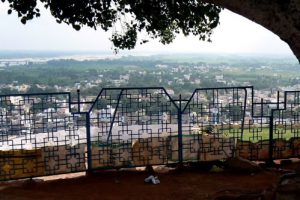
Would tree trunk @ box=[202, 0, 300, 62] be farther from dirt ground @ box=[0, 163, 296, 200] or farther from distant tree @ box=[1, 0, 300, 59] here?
dirt ground @ box=[0, 163, 296, 200]

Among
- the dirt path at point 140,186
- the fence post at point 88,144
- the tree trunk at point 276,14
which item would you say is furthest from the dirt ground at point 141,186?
the tree trunk at point 276,14

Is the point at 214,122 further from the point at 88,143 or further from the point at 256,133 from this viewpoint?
the point at 88,143

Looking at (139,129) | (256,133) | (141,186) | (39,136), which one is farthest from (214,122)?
(39,136)

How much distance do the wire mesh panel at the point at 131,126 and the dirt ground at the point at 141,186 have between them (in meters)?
0.34

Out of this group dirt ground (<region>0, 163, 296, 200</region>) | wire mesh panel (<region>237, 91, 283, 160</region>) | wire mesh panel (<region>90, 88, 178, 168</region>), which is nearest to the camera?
dirt ground (<region>0, 163, 296, 200</region>)

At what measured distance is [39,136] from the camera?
26.6ft

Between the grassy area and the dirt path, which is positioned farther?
the grassy area

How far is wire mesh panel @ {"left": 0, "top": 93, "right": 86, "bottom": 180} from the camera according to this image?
307 inches

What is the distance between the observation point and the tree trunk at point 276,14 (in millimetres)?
4621

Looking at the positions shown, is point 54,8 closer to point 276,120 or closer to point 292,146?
point 276,120

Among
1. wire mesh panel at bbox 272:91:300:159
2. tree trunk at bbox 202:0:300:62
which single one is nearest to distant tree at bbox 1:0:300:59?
tree trunk at bbox 202:0:300:62

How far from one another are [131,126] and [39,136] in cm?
189

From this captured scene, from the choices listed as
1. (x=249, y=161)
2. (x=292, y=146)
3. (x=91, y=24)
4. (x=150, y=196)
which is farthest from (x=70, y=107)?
(x=292, y=146)

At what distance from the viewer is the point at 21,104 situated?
25.5 ft
